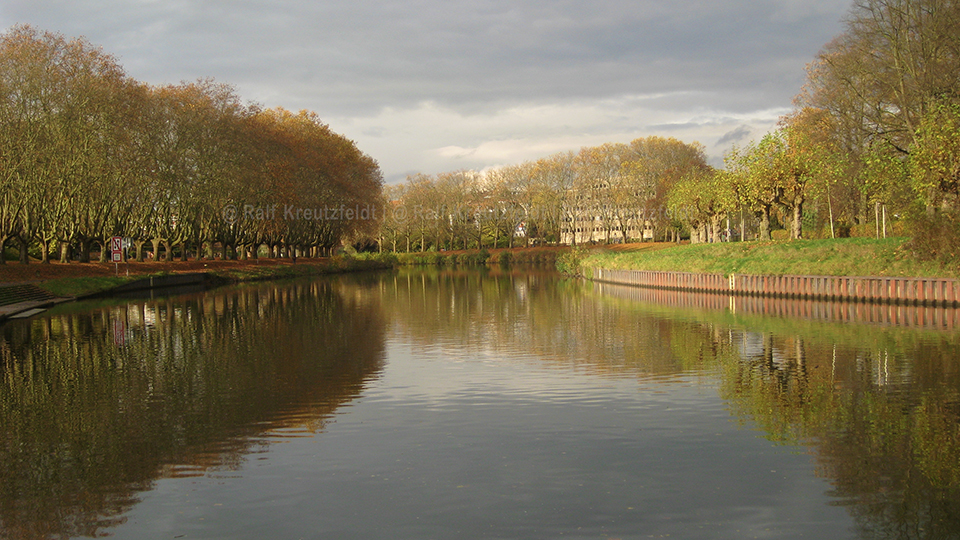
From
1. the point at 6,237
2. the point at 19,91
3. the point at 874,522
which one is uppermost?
the point at 19,91

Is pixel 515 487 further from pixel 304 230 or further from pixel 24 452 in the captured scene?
pixel 304 230

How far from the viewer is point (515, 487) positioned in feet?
27.5

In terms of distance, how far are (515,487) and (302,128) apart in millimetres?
80244

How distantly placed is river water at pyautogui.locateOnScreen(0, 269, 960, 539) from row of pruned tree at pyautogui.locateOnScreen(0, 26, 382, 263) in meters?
32.3

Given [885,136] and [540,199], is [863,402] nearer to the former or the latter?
[885,136]

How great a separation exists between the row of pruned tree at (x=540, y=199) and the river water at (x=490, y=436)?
86.1 meters

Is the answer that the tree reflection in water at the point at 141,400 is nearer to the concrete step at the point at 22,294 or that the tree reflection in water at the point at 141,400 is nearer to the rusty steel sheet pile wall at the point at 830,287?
the concrete step at the point at 22,294

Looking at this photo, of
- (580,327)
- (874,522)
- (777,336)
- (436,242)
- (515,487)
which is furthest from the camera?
(436,242)

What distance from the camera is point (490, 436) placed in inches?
417

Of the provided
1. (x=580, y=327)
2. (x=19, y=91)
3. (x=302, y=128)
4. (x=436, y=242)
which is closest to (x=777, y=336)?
(x=580, y=327)

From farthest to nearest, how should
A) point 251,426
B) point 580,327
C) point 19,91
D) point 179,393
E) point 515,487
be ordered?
point 19,91, point 580,327, point 179,393, point 251,426, point 515,487

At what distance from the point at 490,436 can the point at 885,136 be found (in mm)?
44163

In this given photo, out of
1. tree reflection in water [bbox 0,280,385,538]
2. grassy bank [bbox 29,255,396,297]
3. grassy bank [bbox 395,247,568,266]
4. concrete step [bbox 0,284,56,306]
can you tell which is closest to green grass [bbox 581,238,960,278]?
tree reflection in water [bbox 0,280,385,538]

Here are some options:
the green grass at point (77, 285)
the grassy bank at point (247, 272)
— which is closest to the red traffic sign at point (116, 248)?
the grassy bank at point (247, 272)
